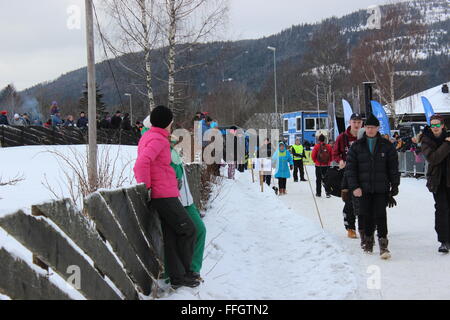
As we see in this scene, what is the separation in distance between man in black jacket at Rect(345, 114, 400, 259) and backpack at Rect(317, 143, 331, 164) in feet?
29.5

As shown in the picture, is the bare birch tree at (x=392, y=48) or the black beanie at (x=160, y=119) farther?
the bare birch tree at (x=392, y=48)

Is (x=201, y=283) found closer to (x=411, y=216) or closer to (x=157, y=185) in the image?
(x=157, y=185)

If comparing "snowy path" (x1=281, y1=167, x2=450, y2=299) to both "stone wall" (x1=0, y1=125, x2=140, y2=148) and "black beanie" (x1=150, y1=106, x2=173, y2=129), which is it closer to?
"black beanie" (x1=150, y1=106, x2=173, y2=129)

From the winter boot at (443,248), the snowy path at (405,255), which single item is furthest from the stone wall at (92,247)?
the winter boot at (443,248)

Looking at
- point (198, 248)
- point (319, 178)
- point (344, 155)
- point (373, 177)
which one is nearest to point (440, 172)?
point (373, 177)

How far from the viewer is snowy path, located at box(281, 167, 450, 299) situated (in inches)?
212

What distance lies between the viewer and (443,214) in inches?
281

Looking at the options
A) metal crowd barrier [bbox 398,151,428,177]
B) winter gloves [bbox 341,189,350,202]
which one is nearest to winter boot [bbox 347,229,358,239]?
winter gloves [bbox 341,189,350,202]

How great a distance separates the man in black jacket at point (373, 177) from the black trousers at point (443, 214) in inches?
26.6

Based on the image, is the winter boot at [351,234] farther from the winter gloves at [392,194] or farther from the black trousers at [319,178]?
the black trousers at [319,178]

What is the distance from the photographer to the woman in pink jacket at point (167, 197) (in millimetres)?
5000

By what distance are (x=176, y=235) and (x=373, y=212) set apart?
305 centimetres

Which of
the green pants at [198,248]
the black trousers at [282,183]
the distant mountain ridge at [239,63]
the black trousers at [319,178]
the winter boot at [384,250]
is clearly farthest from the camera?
the distant mountain ridge at [239,63]

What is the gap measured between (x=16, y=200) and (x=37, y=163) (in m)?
9.29
